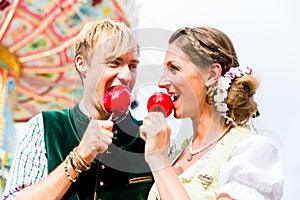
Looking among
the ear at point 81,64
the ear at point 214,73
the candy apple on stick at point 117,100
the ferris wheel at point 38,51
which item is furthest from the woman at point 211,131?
the ferris wheel at point 38,51

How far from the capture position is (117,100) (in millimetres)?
1504

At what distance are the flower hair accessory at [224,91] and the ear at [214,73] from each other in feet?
0.07

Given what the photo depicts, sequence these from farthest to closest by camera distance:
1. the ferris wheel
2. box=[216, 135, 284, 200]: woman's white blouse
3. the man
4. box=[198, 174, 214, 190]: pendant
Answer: the ferris wheel < the man < box=[198, 174, 214, 190]: pendant < box=[216, 135, 284, 200]: woman's white blouse

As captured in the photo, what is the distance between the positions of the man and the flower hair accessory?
28 centimetres

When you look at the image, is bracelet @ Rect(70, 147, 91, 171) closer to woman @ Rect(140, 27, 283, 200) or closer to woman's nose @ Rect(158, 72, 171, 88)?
woman @ Rect(140, 27, 283, 200)

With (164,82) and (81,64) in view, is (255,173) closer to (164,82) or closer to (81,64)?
(164,82)

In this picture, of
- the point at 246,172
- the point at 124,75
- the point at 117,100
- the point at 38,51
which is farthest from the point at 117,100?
the point at 38,51

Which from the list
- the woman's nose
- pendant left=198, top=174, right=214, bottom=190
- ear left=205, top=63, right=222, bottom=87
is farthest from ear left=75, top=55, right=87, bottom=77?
pendant left=198, top=174, right=214, bottom=190

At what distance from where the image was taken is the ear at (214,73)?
1.50m

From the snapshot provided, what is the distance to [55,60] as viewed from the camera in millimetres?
4273

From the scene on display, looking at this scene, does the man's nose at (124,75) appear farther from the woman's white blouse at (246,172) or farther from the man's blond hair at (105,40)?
the woman's white blouse at (246,172)

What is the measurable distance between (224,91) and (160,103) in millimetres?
173

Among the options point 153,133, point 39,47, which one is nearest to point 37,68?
point 39,47

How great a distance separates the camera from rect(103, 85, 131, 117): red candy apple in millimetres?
1505
